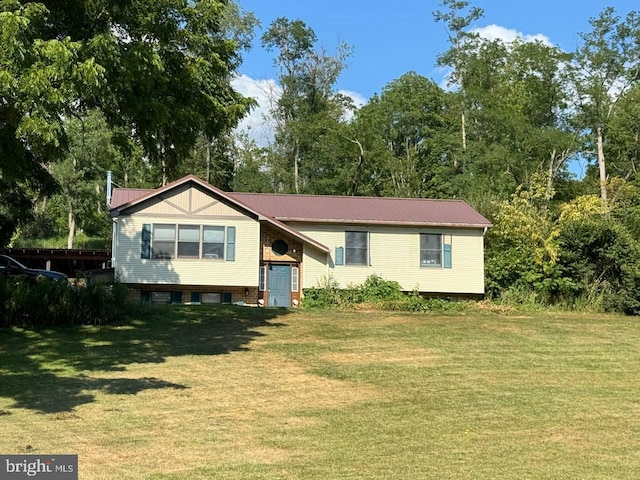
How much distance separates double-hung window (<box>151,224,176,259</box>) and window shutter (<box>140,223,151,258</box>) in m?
0.18

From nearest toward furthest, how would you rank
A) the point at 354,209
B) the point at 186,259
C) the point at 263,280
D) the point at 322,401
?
the point at 322,401, the point at 186,259, the point at 263,280, the point at 354,209

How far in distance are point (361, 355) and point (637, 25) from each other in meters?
33.7

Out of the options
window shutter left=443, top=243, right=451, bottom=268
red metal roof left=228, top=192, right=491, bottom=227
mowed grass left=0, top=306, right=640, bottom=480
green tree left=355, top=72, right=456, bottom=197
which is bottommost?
mowed grass left=0, top=306, right=640, bottom=480

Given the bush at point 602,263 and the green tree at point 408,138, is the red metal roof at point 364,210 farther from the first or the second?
the green tree at point 408,138

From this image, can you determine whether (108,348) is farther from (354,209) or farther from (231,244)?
(354,209)

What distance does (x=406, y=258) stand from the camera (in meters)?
26.3

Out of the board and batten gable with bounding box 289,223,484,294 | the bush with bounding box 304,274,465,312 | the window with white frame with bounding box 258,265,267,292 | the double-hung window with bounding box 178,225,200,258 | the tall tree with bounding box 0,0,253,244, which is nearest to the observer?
the tall tree with bounding box 0,0,253,244

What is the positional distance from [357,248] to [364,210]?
177 centimetres

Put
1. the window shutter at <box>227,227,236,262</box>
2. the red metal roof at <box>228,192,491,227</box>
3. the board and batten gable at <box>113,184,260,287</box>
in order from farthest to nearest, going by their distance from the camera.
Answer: the red metal roof at <box>228,192,491,227</box>, the window shutter at <box>227,227,236,262</box>, the board and batten gable at <box>113,184,260,287</box>

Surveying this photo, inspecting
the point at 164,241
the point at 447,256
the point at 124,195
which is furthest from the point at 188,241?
the point at 447,256

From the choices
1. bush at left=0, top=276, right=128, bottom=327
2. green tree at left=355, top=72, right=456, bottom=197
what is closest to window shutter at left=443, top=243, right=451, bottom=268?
bush at left=0, top=276, right=128, bottom=327

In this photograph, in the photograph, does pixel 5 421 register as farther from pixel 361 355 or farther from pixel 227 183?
pixel 227 183

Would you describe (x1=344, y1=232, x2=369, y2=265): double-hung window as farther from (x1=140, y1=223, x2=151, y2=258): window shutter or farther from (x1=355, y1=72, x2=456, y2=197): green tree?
(x1=355, y1=72, x2=456, y2=197): green tree

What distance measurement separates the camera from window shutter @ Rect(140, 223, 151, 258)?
24.2m
